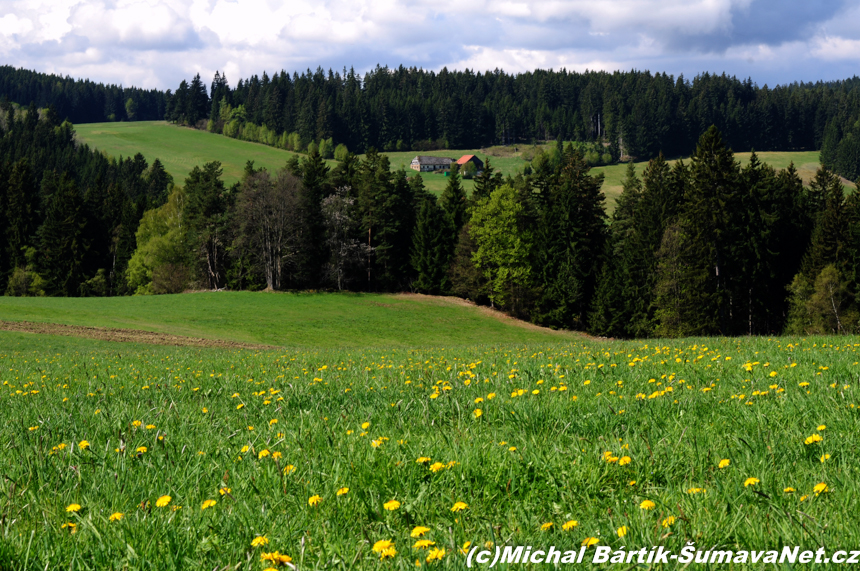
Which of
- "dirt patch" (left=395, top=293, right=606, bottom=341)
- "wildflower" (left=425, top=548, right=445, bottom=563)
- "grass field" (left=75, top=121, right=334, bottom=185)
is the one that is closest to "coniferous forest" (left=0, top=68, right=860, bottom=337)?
"dirt patch" (left=395, top=293, right=606, bottom=341)

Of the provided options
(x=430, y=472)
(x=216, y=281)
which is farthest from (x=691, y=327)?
(x=216, y=281)

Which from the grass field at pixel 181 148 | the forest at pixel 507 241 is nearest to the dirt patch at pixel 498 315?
the forest at pixel 507 241

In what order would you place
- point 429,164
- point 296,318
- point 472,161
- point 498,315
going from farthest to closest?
point 429,164, point 472,161, point 498,315, point 296,318

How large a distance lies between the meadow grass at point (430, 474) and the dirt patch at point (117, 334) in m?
Result: 31.5

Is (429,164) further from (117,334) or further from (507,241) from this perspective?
(117,334)

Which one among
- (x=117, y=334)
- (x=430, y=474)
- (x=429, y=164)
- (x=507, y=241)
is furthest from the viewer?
(x=429, y=164)

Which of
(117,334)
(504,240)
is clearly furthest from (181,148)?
(117,334)

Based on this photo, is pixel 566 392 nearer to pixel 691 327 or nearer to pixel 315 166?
pixel 691 327

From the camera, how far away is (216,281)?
74.5 m

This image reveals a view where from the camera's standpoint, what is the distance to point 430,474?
3.73 m

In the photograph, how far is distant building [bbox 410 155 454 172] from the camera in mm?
171000

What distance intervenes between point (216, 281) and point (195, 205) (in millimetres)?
10272

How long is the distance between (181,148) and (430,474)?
Result: 18205 centimetres

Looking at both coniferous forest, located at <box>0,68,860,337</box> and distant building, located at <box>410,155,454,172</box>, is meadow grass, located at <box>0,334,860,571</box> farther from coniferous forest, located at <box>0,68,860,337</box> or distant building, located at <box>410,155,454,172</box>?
distant building, located at <box>410,155,454,172</box>
